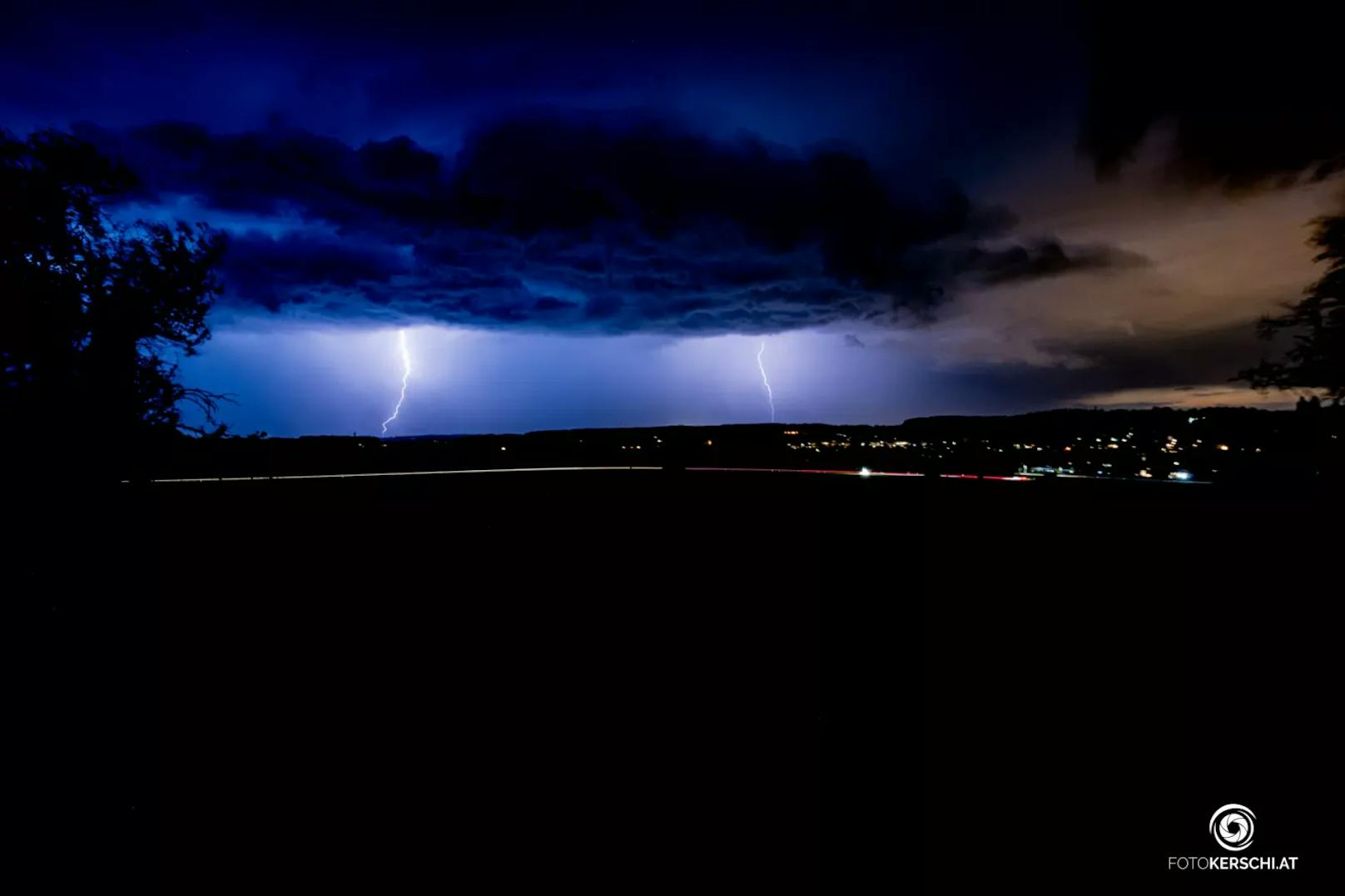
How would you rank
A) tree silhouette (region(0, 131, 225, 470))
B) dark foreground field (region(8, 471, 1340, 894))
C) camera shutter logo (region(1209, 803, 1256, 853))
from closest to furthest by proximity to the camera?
1. dark foreground field (region(8, 471, 1340, 894))
2. camera shutter logo (region(1209, 803, 1256, 853))
3. tree silhouette (region(0, 131, 225, 470))

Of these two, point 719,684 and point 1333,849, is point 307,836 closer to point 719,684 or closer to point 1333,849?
point 719,684

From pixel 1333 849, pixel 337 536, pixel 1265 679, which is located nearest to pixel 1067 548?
pixel 1265 679

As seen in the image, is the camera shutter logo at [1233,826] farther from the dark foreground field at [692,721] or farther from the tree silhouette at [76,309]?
the tree silhouette at [76,309]

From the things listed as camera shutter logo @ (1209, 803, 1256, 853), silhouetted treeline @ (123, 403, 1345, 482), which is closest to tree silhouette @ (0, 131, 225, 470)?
silhouetted treeline @ (123, 403, 1345, 482)

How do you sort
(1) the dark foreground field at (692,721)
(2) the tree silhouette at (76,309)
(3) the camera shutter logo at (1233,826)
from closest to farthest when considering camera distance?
(1) the dark foreground field at (692,721)
(3) the camera shutter logo at (1233,826)
(2) the tree silhouette at (76,309)

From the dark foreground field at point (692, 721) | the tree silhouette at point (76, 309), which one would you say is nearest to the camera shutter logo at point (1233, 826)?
the dark foreground field at point (692, 721)

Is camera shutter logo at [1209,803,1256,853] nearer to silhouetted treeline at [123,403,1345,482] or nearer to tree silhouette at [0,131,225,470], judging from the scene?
silhouetted treeline at [123,403,1345,482]

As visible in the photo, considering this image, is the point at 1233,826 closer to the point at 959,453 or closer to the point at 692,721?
the point at 692,721
